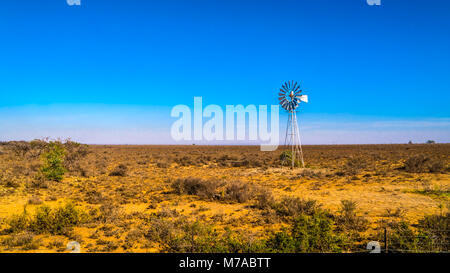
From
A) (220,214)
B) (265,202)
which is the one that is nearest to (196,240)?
(220,214)

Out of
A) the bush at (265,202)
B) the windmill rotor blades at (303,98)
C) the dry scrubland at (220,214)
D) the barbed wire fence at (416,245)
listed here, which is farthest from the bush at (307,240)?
the windmill rotor blades at (303,98)

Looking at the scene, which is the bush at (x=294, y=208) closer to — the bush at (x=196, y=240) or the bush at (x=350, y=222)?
the bush at (x=350, y=222)

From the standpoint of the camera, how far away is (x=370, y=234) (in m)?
7.90

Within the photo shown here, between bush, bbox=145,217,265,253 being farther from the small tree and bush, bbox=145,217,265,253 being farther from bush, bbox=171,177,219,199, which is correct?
the small tree

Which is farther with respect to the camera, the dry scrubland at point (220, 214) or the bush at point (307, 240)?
the dry scrubland at point (220, 214)

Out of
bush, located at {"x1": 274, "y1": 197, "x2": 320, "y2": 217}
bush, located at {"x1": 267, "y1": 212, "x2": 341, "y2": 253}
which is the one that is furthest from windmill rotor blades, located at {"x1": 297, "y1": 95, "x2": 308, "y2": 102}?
bush, located at {"x1": 267, "y1": 212, "x2": 341, "y2": 253}

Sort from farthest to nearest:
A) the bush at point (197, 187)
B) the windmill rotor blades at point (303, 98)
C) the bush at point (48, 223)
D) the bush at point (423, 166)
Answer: the windmill rotor blades at point (303, 98) < the bush at point (423, 166) < the bush at point (197, 187) < the bush at point (48, 223)

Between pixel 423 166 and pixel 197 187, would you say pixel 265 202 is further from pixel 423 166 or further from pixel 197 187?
pixel 423 166

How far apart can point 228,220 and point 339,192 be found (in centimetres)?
831

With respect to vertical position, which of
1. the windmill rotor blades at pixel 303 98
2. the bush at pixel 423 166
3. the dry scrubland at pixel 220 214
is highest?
the windmill rotor blades at pixel 303 98

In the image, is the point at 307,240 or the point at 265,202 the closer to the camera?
the point at 307,240

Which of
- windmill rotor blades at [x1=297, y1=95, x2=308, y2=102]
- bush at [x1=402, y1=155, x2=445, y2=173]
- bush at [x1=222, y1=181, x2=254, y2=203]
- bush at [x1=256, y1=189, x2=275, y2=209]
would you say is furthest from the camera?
windmill rotor blades at [x1=297, y1=95, x2=308, y2=102]

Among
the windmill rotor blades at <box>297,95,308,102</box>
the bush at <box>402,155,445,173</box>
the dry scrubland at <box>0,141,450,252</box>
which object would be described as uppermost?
the windmill rotor blades at <box>297,95,308,102</box>

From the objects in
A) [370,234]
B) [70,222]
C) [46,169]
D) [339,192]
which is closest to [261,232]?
[370,234]
